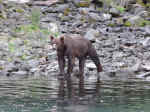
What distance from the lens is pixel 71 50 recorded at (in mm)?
17734

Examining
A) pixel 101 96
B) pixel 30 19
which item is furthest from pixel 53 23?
pixel 101 96

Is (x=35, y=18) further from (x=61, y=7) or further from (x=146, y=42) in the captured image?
(x=146, y=42)

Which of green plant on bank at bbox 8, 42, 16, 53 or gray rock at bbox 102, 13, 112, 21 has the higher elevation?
gray rock at bbox 102, 13, 112, 21

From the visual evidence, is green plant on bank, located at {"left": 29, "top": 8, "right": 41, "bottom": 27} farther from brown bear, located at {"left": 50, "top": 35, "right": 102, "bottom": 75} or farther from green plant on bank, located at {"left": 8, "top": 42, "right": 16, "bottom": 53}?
brown bear, located at {"left": 50, "top": 35, "right": 102, "bottom": 75}

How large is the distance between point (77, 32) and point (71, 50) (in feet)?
39.8

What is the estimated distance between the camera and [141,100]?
9.14 meters

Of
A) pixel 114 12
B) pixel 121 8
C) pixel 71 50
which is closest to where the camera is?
pixel 71 50

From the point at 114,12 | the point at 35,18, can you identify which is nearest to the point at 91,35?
the point at 35,18

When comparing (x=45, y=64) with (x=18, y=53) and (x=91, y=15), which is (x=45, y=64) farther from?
(x=91, y=15)

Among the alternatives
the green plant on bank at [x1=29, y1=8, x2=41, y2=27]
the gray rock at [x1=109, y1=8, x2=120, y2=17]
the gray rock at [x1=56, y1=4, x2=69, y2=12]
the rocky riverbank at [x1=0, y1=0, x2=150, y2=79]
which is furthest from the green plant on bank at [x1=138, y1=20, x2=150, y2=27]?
the green plant on bank at [x1=29, y1=8, x2=41, y2=27]

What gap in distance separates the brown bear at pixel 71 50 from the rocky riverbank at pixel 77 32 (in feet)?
3.17

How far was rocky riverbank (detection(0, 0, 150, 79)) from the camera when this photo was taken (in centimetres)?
2023

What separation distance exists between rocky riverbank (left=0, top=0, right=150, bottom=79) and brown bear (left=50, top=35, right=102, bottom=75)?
965 millimetres

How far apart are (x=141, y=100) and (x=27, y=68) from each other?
11330mm
